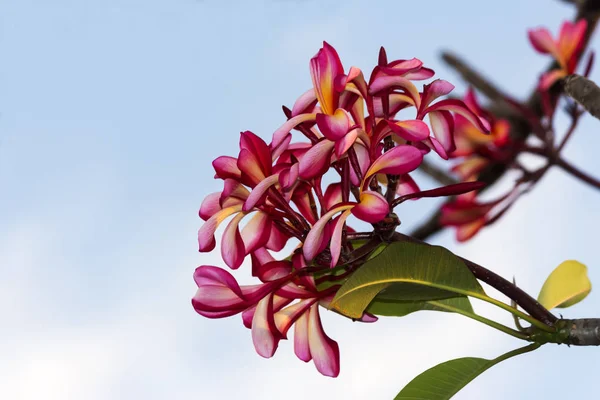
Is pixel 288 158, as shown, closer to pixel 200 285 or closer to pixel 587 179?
pixel 200 285

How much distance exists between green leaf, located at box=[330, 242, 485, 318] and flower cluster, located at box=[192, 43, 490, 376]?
3cm

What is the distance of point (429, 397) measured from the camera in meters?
1.30

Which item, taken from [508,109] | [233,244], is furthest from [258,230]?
[508,109]

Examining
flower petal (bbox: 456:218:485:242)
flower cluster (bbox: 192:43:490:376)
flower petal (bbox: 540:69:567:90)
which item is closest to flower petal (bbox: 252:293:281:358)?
flower cluster (bbox: 192:43:490:376)

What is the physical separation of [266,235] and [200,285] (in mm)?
118

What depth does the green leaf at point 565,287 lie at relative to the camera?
1.42 meters

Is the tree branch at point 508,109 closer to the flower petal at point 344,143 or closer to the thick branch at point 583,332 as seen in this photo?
the thick branch at point 583,332

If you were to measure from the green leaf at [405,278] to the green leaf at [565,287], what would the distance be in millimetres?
214

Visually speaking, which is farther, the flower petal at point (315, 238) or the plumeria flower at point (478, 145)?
the plumeria flower at point (478, 145)

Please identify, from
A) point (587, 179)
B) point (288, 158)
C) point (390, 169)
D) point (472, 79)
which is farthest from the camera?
point (472, 79)

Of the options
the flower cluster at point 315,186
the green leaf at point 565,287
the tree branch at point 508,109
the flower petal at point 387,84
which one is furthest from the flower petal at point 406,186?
the tree branch at point 508,109

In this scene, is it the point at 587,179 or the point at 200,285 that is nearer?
the point at 200,285

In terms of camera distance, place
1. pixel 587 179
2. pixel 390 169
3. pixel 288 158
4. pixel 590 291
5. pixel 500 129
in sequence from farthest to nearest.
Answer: pixel 500 129 < pixel 587 179 < pixel 590 291 < pixel 288 158 < pixel 390 169

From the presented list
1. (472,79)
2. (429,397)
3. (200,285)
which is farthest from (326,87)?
(472,79)
